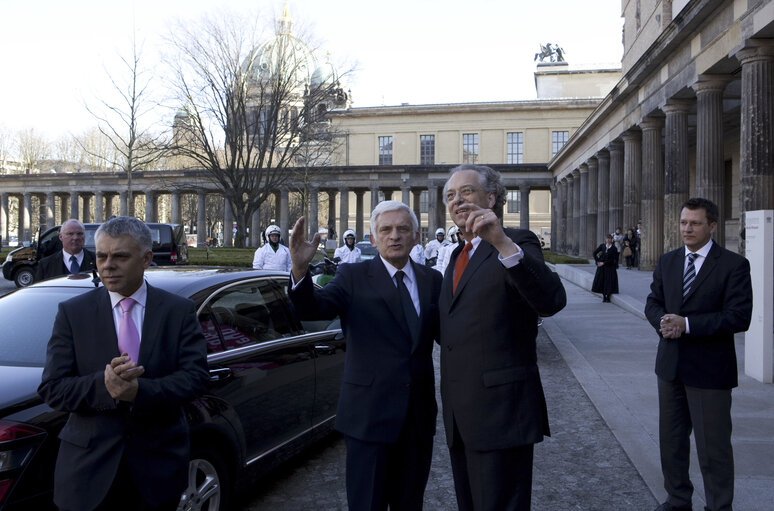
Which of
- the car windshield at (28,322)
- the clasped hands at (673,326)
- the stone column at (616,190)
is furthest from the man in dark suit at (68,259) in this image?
the stone column at (616,190)

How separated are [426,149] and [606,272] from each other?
61.2 metres

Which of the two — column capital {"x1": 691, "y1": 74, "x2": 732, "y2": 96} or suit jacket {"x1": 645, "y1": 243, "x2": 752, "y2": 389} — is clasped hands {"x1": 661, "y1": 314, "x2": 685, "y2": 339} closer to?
suit jacket {"x1": 645, "y1": 243, "x2": 752, "y2": 389}

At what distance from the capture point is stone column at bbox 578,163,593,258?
42938 millimetres

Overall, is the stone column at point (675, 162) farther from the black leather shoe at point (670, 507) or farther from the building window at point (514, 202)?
the building window at point (514, 202)

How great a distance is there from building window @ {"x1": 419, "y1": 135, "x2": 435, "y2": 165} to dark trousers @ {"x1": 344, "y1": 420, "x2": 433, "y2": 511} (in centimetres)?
7526

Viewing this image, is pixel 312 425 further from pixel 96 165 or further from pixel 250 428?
pixel 96 165

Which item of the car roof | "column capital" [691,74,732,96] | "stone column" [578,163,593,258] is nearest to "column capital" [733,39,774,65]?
"column capital" [691,74,732,96]

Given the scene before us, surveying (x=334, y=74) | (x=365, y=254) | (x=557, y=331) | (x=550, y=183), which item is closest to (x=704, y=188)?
(x=557, y=331)

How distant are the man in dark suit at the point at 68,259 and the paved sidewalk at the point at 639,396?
5888 millimetres

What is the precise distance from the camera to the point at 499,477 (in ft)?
9.64

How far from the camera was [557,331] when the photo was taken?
13094 millimetres

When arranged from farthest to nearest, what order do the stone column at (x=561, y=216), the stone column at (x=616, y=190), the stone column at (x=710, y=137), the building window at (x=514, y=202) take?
the building window at (x=514, y=202)
the stone column at (x=561, y=216)
the stone column at (x=616, y=190)
the stone column at (x=710, y=137)

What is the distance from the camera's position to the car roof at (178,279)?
176 inches

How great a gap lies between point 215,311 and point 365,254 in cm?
2182
